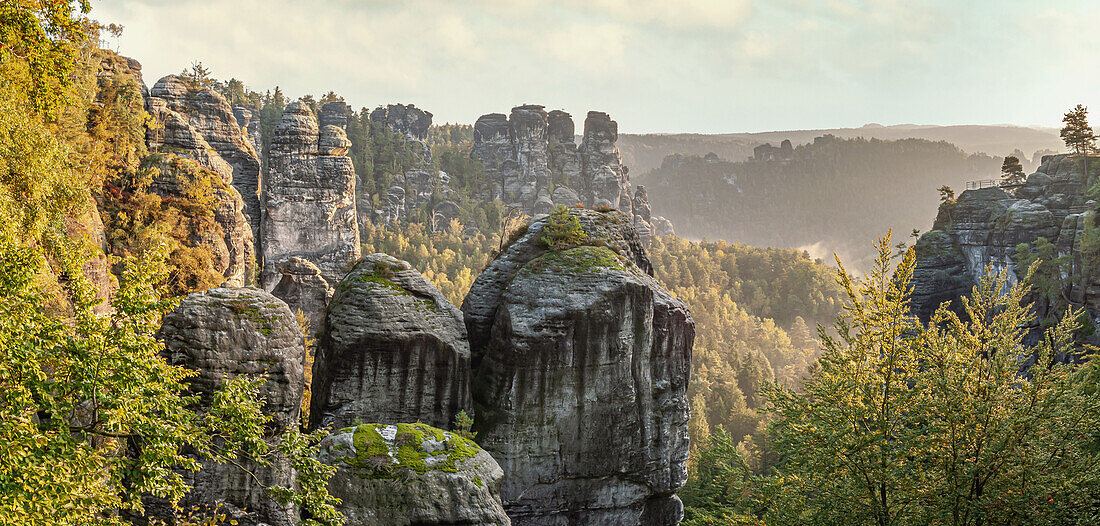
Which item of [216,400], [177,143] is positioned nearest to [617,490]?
[216,400]

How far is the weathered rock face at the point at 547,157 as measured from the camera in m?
134

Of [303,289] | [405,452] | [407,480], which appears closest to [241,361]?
[405,452]

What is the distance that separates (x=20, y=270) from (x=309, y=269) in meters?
43.0

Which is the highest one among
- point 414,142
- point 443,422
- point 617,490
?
point 414,142

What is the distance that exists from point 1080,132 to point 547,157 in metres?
96.7

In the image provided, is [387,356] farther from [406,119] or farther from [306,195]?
[406,119]

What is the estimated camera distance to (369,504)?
11.9 m

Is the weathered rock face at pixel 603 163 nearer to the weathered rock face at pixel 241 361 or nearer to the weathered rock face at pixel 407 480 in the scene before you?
the weathered rock face at pixel 241 361

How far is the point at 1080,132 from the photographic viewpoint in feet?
177

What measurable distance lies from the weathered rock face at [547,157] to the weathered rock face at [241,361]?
11670 cm

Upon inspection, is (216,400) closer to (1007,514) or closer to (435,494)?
(435,494)

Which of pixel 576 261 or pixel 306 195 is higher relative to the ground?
pixel 306 195

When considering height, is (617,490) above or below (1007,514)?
below

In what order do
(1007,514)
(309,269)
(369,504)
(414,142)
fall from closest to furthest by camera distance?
(1007,514)
(369,504)
(309,269)
(414,142)
